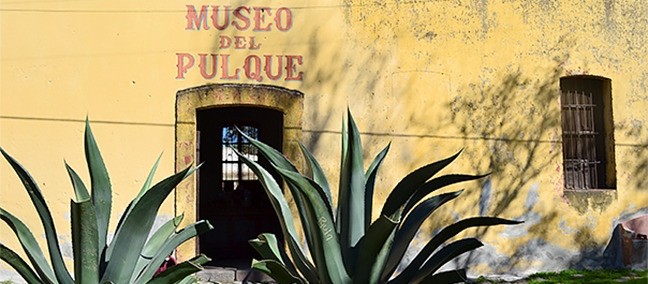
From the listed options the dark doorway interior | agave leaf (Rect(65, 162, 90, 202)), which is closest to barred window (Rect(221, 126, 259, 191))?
the dark doorway interior

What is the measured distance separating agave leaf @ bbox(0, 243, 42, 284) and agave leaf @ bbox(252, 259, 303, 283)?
0.74m

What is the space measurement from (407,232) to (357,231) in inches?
7.9

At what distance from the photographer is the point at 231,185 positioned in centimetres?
962

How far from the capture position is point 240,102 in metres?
6.38

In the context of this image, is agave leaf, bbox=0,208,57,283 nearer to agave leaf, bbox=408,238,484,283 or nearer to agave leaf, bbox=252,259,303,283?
agave leaf, bbox=252,259,303,283

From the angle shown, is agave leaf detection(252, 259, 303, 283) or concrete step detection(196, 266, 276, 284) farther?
concrete step detection(196, 266, 276, 284)

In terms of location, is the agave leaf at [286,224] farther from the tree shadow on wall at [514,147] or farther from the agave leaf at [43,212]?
the tree shadow on wall at [514,147]

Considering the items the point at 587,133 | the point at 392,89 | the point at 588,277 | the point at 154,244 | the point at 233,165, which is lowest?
the point at 588,277

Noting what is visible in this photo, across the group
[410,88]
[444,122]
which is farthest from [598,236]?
[410,88]

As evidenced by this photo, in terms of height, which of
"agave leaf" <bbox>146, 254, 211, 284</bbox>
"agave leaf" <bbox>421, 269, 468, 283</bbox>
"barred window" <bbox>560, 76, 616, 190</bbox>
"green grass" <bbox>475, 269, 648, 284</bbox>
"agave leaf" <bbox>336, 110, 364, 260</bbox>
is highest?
"barred window" <bbox>560, 76, 616, 190</bbox>

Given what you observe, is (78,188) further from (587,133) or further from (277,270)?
(587,133)

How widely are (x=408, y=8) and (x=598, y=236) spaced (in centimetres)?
337

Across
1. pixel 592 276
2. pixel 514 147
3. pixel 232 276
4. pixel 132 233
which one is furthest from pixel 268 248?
pixel 592 276

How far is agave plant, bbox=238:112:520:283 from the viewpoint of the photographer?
219 cm
